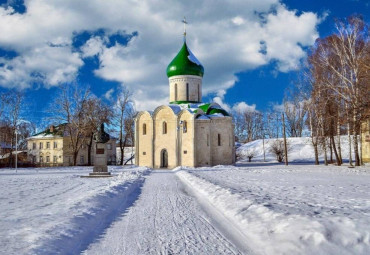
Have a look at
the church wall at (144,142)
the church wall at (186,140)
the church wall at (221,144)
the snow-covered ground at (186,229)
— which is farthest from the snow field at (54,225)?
the church wall at (221,144)

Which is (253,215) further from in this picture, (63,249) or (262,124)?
(262,124)

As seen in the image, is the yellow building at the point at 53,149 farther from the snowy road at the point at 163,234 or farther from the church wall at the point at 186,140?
the snowy road at the point at 163,234

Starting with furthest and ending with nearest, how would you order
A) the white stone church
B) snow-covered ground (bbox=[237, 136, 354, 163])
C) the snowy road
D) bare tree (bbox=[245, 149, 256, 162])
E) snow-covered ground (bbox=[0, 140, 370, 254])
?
snow-covered ground (bbox=[237, 136, 354, 163]), bare tree (bbox=[245, 149, 256, 162]), the white stone church, the snowy road, snow-covered ground (bbox=[0, 140, 370, 254])

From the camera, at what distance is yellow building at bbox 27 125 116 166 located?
45344 millimetres

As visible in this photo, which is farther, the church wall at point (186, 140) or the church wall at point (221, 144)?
the church wall at point (221, 144)

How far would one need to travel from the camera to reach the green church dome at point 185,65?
109 feet

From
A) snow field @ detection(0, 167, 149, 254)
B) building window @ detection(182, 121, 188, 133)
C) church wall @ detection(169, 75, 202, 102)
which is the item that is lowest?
snow field @ detection(0, 167, 149, 254)

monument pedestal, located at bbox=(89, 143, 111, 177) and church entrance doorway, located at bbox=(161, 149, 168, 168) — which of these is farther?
church entrance doorway, located at bbox=(161, 149, 168, 168)

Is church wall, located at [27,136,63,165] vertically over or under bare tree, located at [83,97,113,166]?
under

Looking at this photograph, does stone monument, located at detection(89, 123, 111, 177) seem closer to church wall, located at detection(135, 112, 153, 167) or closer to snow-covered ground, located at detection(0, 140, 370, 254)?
church wall, located at detection(135, 112, 153, 167)

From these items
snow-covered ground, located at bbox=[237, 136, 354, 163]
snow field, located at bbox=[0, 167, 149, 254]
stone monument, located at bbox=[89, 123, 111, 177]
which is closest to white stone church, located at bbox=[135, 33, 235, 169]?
stone monument, located at bbox=[89, 123, 111, 177]

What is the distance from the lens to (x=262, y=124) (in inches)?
2648

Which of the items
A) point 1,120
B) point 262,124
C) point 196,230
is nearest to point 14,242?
point 196,230

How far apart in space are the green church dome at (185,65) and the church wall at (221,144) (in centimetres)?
563
